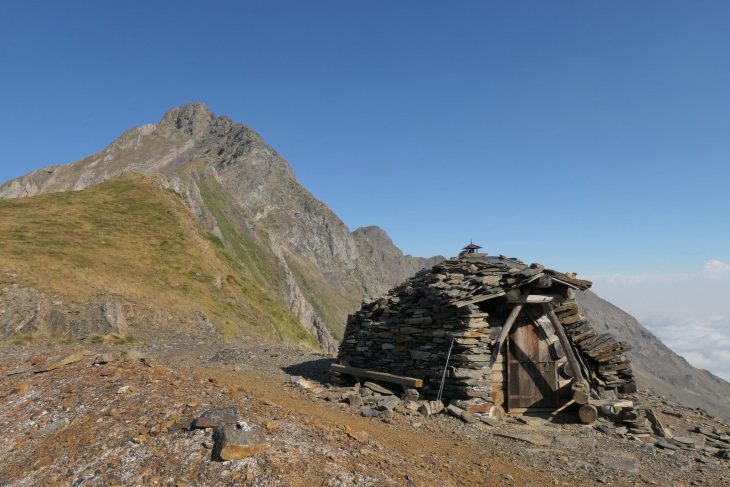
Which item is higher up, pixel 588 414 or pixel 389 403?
pixel 588 414

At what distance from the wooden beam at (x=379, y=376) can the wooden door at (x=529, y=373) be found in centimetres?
330

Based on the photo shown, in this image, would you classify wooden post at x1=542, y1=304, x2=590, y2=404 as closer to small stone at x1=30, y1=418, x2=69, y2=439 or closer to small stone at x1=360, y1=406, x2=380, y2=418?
small stone at x1=360, y1=406, x2=380, y2=418

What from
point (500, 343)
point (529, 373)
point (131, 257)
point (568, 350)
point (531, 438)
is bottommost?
point (531, 438)

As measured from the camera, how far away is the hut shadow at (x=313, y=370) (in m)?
17.1

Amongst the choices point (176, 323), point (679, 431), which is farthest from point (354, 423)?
point (176, 323)

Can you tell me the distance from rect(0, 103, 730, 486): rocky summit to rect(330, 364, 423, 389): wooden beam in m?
0.15

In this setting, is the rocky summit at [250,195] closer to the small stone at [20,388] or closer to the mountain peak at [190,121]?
the mountain peak at [190,121]

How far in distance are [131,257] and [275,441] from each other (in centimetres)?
3006

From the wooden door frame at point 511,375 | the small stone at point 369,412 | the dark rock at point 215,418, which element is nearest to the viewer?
the dark rock at point 215,418

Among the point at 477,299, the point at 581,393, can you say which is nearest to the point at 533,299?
the point at 477,299

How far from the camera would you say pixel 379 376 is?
583 inches

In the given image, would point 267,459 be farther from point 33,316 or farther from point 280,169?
point 280,169

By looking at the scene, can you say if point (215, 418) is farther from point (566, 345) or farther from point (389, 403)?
point (566, 345)

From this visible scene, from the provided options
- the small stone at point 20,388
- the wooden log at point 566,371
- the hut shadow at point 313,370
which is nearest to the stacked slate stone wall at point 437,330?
the hut shadow at point 313,370
